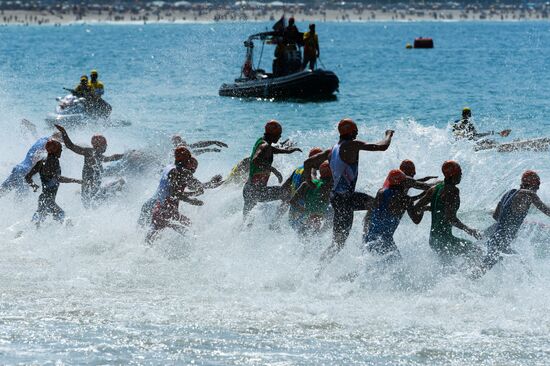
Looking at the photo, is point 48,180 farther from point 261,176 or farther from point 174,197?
point 261,176

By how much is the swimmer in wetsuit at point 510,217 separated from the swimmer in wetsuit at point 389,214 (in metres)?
0.89

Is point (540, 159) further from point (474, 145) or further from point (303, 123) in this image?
point (303, 123)

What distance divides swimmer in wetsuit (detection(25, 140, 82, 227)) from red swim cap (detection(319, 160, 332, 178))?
3.95m

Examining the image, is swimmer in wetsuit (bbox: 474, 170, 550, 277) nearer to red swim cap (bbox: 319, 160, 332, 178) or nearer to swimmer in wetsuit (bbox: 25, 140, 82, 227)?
red swim cap (bbox: 319, 160, 332, 178)

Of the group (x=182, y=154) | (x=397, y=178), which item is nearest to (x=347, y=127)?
(x=397, y=178)

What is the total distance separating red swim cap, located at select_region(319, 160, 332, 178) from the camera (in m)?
12.4

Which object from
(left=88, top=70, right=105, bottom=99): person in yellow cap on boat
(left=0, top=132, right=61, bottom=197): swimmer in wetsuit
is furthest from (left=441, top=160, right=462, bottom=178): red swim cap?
(left=88, top=70, right=105, bottom=99): person in yellow cap on boat

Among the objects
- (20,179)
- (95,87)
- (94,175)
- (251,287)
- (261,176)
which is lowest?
(251,287)

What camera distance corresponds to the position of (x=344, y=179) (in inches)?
461

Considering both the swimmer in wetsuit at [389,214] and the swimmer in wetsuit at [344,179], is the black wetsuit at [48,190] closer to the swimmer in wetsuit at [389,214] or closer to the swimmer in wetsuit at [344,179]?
the swimmer in wetsuit at [344,179]

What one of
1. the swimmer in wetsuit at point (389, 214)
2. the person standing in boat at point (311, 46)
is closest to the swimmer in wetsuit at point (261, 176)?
the swimmer in wetsuit at point (389, 214)

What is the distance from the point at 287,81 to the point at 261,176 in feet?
73.0

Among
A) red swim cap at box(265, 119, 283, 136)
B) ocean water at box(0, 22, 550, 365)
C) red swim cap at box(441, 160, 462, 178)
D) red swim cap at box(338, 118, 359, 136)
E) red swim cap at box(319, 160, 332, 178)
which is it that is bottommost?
ocean water at box(0, 22, 550, 365)

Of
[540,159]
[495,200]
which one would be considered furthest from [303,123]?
[495,200]
